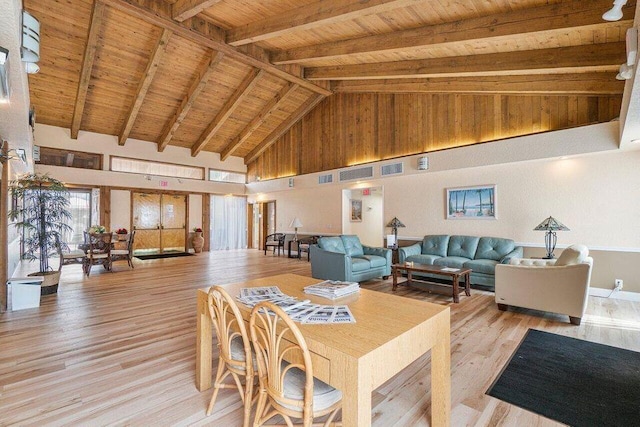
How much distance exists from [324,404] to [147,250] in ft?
33.6

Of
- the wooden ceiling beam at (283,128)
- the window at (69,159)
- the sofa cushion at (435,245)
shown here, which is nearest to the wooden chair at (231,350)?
the sofa cushion at (435,245)

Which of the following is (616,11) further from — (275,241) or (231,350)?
(275,241)

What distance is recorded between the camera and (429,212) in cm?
669

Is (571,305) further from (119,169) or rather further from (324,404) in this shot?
(119,169)

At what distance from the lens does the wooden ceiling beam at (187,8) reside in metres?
4.37

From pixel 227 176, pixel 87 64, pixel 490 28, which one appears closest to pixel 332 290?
pixel 490 28

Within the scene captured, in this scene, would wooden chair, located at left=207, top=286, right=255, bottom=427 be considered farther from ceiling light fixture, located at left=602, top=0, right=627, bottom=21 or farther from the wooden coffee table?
the wooden coffee table

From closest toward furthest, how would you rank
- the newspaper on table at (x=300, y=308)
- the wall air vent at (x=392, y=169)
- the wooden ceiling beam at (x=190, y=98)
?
the newspaper on table at (x=300, y=308)
the wooden ceiling beam at (x=190, y=98)
the wall air vent at (x=392, y=169)

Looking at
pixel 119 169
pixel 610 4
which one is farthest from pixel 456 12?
pixel 119 169

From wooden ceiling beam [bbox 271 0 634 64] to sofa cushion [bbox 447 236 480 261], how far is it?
11.3ft

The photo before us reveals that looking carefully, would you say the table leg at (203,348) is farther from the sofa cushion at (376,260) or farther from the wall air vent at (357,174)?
the wall air vent at (357,174)

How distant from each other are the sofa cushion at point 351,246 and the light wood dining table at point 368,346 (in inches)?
156

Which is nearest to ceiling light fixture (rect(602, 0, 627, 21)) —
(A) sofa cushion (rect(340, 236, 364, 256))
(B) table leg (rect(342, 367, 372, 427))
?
(B) table leg (rect(342, 367, 372, 427))

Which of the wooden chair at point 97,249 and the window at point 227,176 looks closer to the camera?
the wooden chair at point 97,249
